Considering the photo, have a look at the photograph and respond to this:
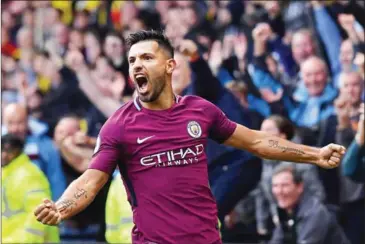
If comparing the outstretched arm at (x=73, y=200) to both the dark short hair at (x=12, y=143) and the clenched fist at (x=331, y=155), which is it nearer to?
the clenched fist at (x=331, y=155)

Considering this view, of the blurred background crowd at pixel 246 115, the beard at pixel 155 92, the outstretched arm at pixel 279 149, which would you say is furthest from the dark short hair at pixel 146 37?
the blurred background crowd at pixel 246 115

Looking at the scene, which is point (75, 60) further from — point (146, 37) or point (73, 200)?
point (73, 200)

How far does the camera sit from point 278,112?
9.81m

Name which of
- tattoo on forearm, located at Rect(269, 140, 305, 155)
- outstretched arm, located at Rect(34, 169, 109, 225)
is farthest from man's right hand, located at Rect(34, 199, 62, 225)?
tattoo on forearm, located at Rect(269, 140, 305, 155)

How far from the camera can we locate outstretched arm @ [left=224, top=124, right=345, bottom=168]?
6055mm

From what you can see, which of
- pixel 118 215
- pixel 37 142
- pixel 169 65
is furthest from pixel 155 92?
pixel 37 142

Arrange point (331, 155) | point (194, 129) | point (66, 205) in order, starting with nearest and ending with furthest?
point (66, 205) → point (194, 129) → point (331, 155)

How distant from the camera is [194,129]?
19.2 ft

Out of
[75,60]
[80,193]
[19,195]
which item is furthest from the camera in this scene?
[75,60]

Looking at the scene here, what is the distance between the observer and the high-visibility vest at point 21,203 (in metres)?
9.32

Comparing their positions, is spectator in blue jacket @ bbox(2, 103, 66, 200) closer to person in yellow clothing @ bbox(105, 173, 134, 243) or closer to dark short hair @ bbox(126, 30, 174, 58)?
person in yellow clothing @ bbox(105, 173, 134, 243)

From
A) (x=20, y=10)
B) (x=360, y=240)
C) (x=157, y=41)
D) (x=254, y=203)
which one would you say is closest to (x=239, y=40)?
(x=254, y=203)

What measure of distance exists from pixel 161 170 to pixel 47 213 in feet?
2.71

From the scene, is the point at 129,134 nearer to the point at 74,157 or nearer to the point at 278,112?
the point at 278,112
